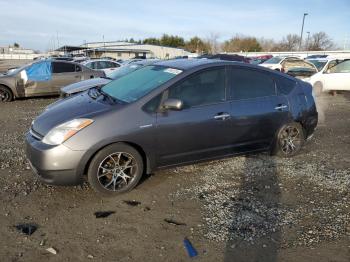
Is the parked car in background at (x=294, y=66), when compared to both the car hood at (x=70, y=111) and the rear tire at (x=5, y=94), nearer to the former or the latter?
the rear tire at (x=5, y=94)

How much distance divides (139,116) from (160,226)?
1409 mm

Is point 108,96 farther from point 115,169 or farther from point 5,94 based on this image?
point 5,94

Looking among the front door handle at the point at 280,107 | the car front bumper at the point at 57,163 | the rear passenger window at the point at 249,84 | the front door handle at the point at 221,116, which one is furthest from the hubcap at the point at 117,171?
the front door handle at the point at 280,107

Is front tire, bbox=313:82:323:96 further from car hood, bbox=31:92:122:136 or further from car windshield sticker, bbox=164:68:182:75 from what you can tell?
car hood, bbox=31:92:122:136

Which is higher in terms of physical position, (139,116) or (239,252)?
(139,116)

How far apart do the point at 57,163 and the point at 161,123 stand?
135cm

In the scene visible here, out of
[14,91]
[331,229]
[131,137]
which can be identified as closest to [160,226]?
[131,137]

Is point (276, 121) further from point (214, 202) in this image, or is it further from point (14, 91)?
point (14, 91)

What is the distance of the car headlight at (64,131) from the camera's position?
4258 millimetres

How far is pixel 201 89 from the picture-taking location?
5094mm

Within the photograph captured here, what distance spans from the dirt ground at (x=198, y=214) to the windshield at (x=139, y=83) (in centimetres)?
122

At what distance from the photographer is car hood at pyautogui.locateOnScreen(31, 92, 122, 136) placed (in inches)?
176

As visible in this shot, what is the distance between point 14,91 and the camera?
12586mm

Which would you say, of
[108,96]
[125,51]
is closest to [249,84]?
[108,96]
